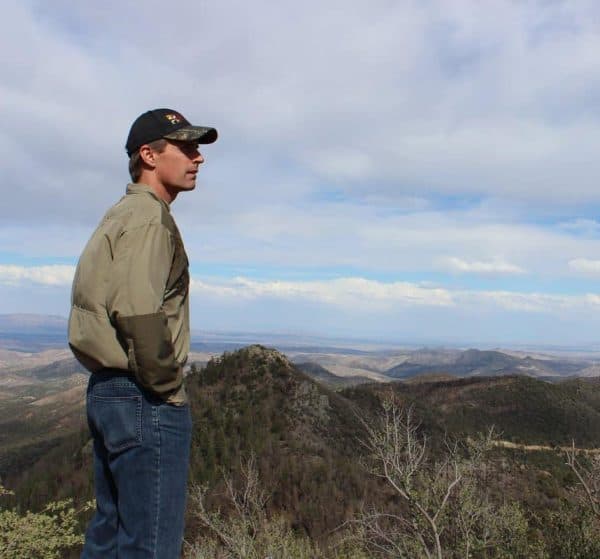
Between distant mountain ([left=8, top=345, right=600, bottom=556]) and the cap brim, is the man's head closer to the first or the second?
the cap brim

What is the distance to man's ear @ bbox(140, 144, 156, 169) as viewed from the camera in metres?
3.06

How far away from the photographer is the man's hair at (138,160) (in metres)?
3.06

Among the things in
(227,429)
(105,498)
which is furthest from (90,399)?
(227,429)

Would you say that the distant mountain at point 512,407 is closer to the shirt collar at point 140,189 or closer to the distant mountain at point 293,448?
the distant mountain at point 293,448

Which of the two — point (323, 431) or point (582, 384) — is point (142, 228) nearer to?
point (323, 431)

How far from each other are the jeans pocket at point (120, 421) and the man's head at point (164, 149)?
1293 millimetres

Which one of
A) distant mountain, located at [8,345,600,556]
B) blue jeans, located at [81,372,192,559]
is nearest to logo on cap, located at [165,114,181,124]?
blue jeans, located at [81,372,192,559]

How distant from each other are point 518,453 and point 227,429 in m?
43.3

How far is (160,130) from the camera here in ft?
9.98

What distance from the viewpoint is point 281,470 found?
47062 mm

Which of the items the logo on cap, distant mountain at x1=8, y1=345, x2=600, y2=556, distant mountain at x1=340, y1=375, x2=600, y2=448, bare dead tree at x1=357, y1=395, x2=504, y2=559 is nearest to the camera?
the logo on cap

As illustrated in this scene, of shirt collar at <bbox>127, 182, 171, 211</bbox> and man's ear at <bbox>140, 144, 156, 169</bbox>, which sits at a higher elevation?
man's ear at <bbox>140, 144, 156, 169</bbox>

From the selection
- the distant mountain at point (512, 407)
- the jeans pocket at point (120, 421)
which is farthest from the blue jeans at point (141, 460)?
the distant mountain at point (512, 407)

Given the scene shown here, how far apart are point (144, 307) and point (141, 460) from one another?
82cm
